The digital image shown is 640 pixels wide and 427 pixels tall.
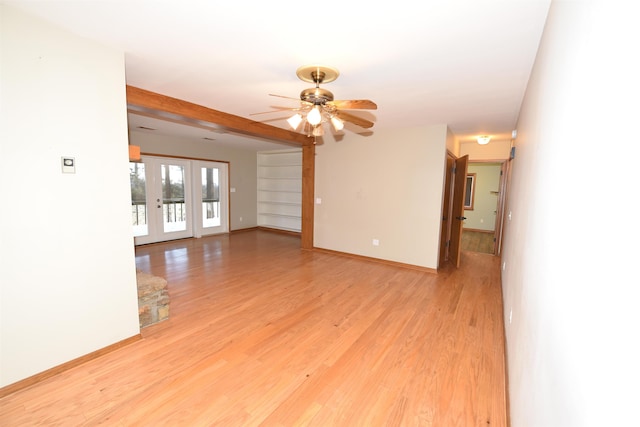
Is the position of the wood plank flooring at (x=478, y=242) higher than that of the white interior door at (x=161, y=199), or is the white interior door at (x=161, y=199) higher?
the white interior door at (x=161, y=199)

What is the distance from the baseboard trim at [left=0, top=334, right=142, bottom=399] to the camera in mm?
1781

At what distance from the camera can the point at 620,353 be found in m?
0.46

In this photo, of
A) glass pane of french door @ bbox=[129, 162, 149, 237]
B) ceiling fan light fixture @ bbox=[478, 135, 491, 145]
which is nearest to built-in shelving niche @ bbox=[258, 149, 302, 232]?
glass pane of french door @ bbox=[129, 162, 149, 237]

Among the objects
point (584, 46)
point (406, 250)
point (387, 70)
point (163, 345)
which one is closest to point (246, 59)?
point (387, 70)

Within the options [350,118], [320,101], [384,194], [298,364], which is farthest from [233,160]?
[298,364]

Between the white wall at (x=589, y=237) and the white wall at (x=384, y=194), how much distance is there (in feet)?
10.6

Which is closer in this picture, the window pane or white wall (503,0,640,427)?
white wall (503,0,640,427)

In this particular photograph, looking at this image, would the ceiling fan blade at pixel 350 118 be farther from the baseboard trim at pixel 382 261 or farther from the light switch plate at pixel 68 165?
the baseboard trim at pixel 382 261

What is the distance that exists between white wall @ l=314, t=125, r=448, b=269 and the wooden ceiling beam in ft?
Answer: 4.48

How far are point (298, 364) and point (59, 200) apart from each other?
2062 millimetres

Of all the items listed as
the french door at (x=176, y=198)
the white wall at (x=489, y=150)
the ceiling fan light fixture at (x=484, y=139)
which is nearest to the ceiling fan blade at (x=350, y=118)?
the ceiling fan light fixture at (x=484, y=139)

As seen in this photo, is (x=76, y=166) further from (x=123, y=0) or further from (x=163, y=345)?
(x=163, y=345)

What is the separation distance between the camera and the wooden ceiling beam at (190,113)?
283 cm

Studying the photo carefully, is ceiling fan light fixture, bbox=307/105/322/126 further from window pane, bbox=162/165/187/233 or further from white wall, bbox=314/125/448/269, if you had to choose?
window pane, bbox=162/165/187/233
